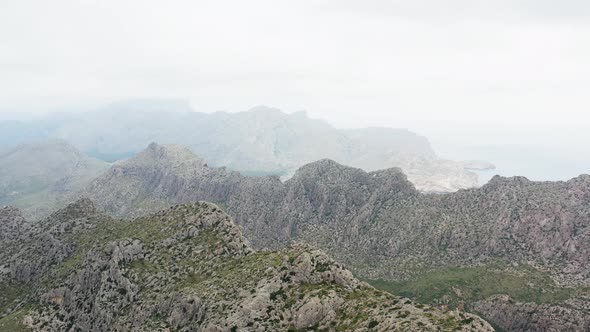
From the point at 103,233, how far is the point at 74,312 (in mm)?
42348

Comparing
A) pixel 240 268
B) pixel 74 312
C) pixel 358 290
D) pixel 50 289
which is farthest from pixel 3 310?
pixel 358 290

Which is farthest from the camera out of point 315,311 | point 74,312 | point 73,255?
point 73,255

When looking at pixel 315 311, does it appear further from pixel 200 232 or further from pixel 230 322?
pixel 200 232

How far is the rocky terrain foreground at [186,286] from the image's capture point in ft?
349

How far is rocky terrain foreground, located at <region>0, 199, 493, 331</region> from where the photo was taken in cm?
10638

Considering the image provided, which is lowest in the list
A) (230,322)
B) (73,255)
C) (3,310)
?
(3,310)

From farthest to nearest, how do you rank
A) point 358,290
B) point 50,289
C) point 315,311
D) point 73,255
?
point 73,255 → point 50,289 → point 358,290 → point 315,311

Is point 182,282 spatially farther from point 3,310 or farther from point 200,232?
point 3,310

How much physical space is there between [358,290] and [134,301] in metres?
73.0

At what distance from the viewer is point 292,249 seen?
142m

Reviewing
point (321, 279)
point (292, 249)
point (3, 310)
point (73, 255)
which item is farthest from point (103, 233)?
point (321, 279)

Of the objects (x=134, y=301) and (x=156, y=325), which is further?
(x=134, y=301)

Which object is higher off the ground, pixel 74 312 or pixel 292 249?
pixel 292 249

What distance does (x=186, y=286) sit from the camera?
13625 centimetres
